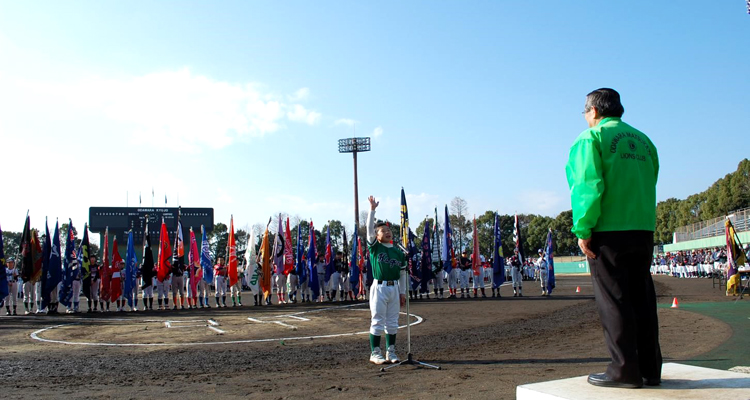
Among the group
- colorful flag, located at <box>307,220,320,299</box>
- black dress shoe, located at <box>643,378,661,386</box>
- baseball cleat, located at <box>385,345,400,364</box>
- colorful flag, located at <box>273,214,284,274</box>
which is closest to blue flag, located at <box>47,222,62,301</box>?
colorful flag, located at <box>273,214,284,274</box>

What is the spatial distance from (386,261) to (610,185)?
5070 mm

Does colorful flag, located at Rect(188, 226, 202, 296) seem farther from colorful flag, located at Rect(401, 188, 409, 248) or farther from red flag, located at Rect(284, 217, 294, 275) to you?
colorful flag, located at Rect(401, 188, 409, 248)

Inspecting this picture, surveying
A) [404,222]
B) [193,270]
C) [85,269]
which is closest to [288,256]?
[193,270]

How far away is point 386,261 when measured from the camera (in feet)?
29.5

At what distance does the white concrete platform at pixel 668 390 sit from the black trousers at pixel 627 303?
0.60 ft

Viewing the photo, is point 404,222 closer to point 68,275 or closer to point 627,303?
point 627,303

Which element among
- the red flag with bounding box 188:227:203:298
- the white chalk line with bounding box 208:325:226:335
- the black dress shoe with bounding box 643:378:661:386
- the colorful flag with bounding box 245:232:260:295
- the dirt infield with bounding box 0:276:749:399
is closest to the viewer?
the black dress shoe with bounding box 643:378:661:386

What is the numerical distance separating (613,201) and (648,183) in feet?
1.28

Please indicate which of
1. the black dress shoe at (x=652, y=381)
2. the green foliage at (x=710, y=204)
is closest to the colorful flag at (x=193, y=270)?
the black dress shoe at (x=652, y=381)

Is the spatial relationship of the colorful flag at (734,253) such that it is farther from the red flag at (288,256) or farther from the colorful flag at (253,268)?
the colorful flag at (253,268)

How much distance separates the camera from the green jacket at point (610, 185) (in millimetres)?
4301

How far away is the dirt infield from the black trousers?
96.3 inches

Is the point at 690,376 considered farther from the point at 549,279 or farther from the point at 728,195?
the point at 728,195

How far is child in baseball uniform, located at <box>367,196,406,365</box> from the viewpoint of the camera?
898 centimetres
